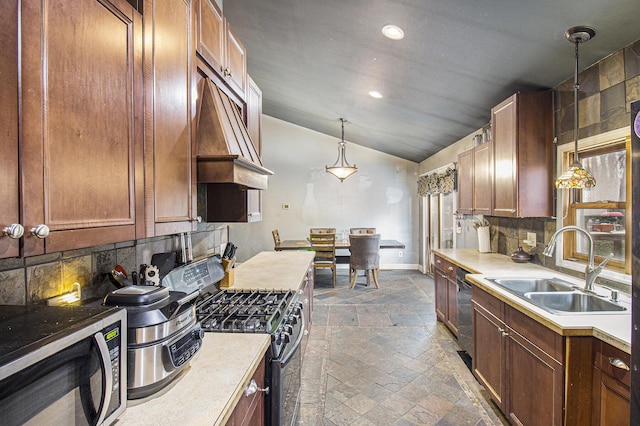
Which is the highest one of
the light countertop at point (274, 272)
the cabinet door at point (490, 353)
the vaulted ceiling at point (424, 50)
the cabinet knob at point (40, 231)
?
the vaulted ceiling at point (424, 50)

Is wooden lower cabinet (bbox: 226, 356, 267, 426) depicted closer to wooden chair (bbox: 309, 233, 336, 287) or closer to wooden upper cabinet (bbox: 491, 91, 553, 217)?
wooden upper cabinet (bbox: 491, 91, 553, 217)

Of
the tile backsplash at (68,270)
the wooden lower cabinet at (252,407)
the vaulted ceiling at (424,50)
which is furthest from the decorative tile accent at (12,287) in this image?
the vaulted ceiling at (424,50)

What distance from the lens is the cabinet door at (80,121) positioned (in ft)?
2.32

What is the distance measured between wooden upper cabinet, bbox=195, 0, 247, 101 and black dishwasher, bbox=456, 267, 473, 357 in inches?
93.8

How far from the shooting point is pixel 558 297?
6.74ft

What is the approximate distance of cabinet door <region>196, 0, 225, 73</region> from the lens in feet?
5.32

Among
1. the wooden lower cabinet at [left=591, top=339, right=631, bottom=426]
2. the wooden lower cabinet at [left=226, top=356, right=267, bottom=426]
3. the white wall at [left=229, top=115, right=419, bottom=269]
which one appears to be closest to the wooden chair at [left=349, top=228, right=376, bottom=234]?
the white wall at [left=229, top=115, right=419, bottom=269]

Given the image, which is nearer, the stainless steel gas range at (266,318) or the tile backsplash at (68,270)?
the tile backsplash at (68,270)

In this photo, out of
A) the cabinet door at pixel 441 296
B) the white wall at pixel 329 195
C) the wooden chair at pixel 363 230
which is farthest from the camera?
the white wall at pixel 329 195

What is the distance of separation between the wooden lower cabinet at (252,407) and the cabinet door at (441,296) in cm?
259

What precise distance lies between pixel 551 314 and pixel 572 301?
614 mm

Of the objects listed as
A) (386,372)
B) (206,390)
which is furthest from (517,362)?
(206,390)

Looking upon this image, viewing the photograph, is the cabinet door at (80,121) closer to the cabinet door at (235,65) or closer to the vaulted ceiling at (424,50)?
the cabinet door at (235,65)

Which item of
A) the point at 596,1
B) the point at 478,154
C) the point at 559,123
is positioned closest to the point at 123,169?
A: the point at 596,1
